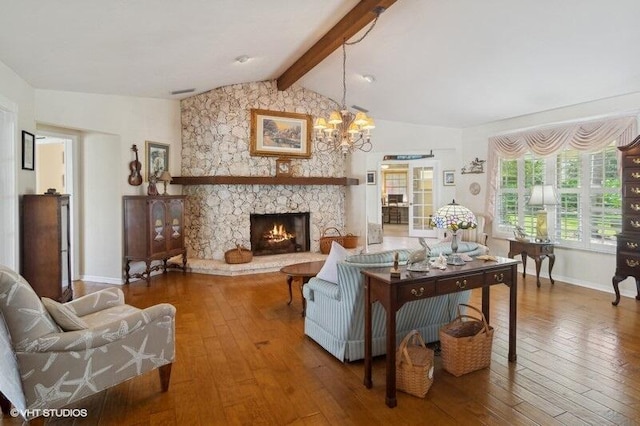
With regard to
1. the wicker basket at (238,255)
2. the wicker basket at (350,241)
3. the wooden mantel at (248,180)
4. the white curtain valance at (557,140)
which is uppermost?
the white curtain valance at (557,140)

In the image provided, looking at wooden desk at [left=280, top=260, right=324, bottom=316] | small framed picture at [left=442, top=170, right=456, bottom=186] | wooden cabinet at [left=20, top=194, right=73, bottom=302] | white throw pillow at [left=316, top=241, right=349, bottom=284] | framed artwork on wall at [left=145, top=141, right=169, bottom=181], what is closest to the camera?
white throw pillow at [left=316, top=241, right=349, bottom=284]

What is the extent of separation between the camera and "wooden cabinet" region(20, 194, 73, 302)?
3947 millimetres

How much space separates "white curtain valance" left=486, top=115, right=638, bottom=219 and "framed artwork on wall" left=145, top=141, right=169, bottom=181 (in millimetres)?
5723

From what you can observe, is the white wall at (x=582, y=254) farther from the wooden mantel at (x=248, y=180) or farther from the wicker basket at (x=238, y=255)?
the wicker basket at (x=238, y=255)

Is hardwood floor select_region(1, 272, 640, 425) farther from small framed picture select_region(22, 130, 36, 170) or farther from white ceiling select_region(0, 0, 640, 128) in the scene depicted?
white ceiling select_region(0, 0, 640, 128)

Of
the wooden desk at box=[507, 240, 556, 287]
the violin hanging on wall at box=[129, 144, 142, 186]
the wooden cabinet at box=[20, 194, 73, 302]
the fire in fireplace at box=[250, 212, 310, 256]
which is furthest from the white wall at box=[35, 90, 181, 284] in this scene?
the wooden desk at box=[507, 240, 556, 287]

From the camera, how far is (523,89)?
511 centimetres

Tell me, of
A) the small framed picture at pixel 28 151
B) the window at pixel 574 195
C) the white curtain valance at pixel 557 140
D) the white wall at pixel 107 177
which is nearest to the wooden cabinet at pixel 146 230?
the white wall at pixel 107 177

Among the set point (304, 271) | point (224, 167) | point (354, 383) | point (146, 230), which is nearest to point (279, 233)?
point (224, 167)

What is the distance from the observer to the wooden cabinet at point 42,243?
A: 3947 mm

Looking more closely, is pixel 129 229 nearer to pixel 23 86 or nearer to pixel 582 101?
pixel 23 86

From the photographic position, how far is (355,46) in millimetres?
4770

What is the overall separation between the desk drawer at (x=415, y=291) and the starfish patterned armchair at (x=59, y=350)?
1.56 metres

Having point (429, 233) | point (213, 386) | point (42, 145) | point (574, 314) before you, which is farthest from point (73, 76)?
point (429, 233)
